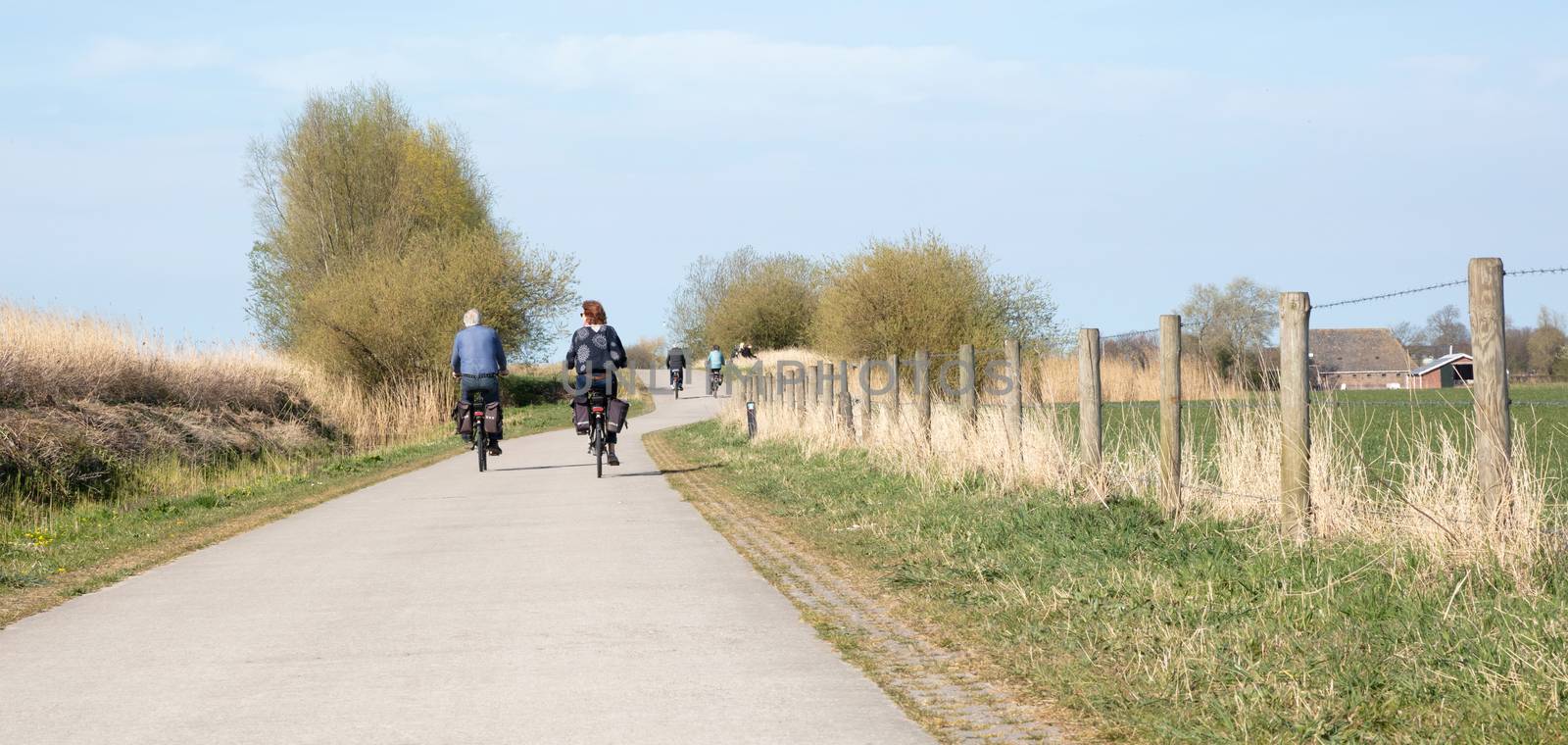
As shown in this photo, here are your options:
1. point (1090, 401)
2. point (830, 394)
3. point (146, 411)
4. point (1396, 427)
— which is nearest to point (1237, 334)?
point (1090, 401)

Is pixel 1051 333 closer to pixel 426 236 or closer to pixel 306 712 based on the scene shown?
pixel 426 236

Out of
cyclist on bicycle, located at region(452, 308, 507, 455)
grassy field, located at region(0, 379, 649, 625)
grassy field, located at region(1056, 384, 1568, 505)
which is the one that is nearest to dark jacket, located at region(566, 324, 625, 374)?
cyclist on bicycle, located at region(452, 308, 507, 455)

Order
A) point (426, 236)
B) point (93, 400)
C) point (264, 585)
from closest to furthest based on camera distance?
point (264, 585), point (93, 400), point (426, 236)

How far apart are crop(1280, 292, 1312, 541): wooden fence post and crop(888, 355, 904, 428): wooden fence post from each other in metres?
9.44

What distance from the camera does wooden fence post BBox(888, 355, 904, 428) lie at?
19.4 metres

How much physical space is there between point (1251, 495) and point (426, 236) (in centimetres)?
4212

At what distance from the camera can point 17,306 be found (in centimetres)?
2473

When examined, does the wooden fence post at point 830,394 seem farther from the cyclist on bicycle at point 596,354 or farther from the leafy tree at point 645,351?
the leafy tree at point 645,351

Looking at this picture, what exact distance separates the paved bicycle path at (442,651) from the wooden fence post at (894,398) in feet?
24.1

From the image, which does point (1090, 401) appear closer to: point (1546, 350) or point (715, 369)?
point (1546, 350)

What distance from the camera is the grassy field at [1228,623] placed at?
5.44 metres

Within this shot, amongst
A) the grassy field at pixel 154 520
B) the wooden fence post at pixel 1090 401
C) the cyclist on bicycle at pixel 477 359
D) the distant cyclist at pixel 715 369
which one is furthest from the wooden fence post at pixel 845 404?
the distant cyclist at pixel 715 369

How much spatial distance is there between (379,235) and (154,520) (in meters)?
42.6

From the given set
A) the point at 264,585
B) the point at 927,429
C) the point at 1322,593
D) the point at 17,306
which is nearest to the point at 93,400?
the point at 17,306
